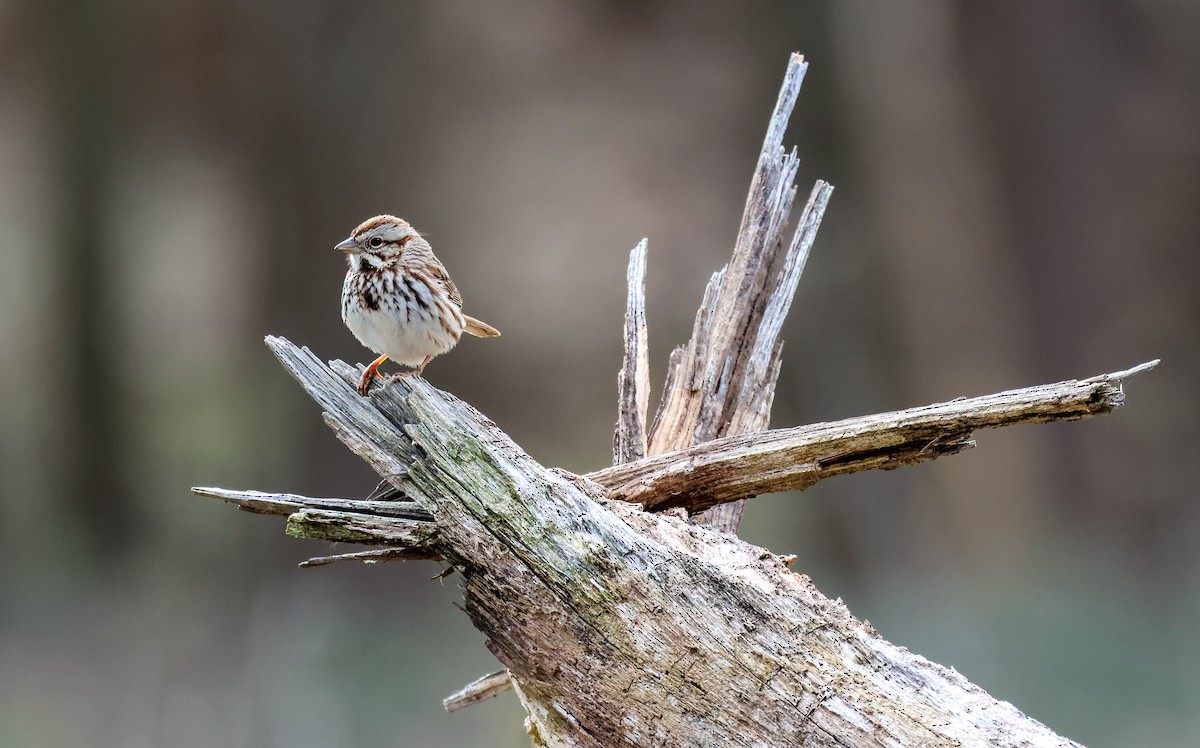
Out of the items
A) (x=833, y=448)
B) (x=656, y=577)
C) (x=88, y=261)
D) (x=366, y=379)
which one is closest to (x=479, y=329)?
(x=366, y=379)

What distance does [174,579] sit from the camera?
28.5ft

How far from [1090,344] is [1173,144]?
5.75ft

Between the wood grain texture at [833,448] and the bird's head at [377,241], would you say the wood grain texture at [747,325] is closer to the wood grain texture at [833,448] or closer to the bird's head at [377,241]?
the wood grain texture at [833,448]

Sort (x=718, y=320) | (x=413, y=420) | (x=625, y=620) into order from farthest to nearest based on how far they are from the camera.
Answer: (x=718, y=320), (x=413, y=420), (x=625, y=620)

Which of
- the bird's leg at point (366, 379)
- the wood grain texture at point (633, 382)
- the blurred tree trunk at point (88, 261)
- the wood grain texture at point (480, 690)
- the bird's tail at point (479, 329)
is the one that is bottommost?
the wood grain texture at point (480, 690)

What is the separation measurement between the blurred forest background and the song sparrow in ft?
13.5

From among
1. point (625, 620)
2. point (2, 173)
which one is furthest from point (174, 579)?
point (625, 620)

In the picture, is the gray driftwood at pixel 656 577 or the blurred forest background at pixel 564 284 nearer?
the gray driftwood at pixel 656 577

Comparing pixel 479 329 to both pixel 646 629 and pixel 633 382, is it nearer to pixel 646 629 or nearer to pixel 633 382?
pixel 633 382

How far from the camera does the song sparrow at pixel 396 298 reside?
3768mm

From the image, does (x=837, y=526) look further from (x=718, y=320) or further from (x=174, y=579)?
(x=718, y=320)

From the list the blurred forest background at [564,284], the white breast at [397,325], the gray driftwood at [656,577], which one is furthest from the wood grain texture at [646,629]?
the blurred forest background at [564,284]

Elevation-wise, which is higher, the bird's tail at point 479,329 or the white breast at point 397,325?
the bird's tail at point 479,329

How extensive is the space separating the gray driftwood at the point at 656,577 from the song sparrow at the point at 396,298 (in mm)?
665
